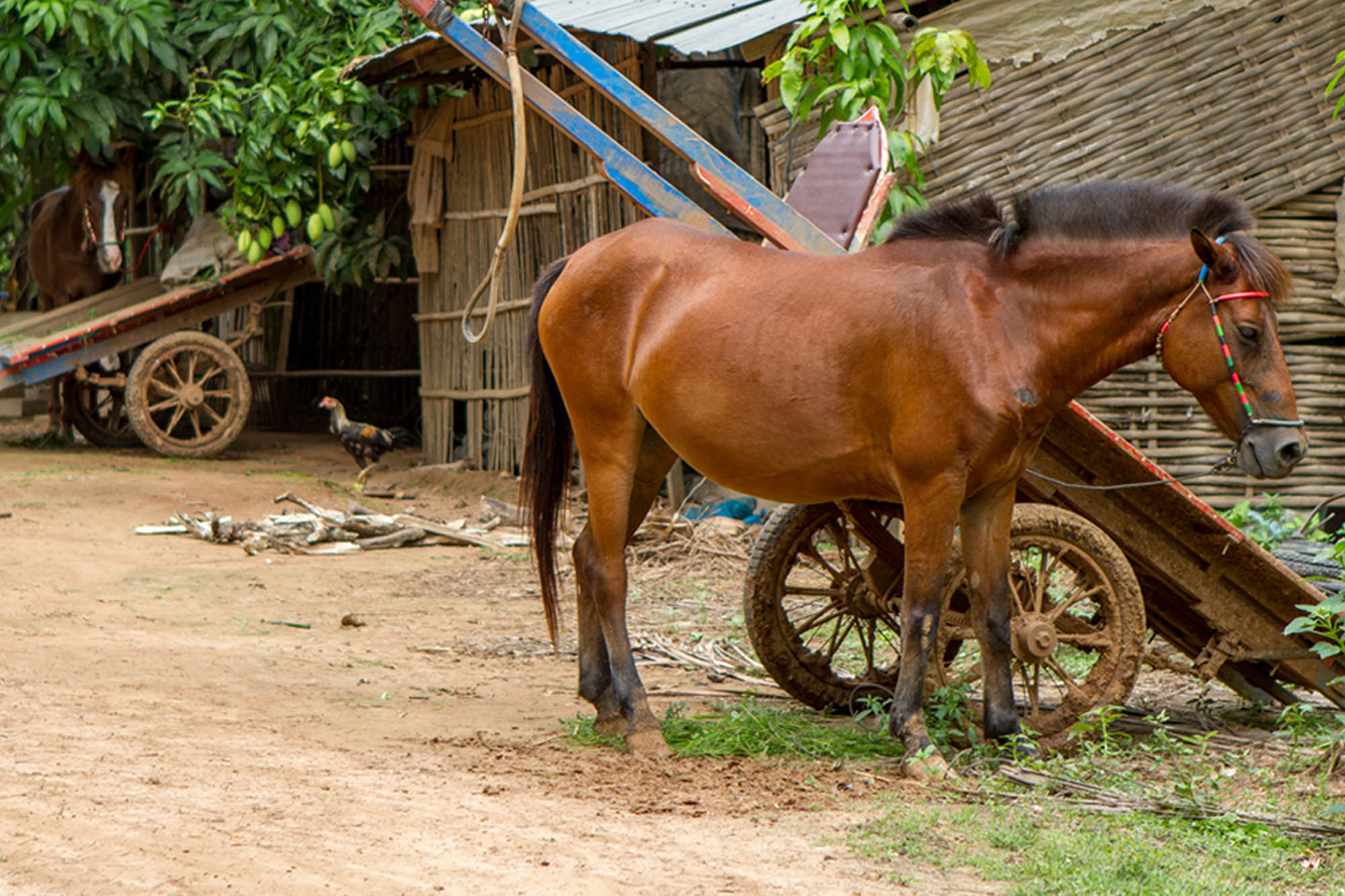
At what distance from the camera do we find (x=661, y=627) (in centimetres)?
684

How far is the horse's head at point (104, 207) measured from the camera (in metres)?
12.4

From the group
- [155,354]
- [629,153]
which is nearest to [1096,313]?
[629,153]

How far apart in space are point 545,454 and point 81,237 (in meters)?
9.73

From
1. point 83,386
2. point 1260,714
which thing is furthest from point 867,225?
point 83,386

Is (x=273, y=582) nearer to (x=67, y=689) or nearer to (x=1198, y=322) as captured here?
(x=67, y=689)

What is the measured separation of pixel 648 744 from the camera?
4477 millimetres

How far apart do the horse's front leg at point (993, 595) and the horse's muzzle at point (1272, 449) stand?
28.3 inches

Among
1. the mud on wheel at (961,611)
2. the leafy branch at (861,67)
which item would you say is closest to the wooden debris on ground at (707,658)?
the mud on wheel at (961,611)

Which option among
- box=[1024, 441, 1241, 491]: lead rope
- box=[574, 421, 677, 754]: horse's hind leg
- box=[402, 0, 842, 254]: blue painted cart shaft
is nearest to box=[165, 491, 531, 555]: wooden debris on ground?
box=[574, 421, 677, 754]: horse's hind leg

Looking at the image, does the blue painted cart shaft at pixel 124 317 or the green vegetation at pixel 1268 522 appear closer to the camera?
the green vegetation at pixel 1268 522

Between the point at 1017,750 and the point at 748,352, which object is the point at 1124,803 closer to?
the point at 1017,750

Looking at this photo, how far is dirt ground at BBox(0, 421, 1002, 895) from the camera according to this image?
10.3 feet

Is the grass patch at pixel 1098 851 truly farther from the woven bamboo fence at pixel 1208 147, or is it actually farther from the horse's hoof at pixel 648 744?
the woven bamboo fence at pixel 1208 147

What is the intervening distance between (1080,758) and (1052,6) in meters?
5.19
